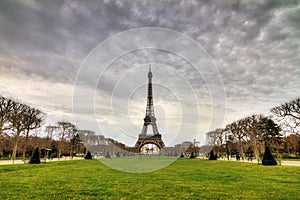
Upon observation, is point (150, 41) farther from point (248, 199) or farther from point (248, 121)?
point (248, 121)

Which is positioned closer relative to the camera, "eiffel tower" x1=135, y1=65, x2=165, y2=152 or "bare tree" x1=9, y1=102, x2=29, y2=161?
"bare tree" x1=9, y1=102, x2=29, y2=161

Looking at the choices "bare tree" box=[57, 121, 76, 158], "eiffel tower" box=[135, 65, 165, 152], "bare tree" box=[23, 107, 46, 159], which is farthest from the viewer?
"eiffel tower" box=[135, 65, 165, 152]

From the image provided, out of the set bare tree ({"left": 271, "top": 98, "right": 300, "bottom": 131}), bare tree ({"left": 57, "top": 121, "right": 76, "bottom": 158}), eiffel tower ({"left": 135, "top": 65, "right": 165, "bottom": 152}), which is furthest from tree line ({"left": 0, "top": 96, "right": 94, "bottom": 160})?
bare tree ({"left": 271, "top": 98, "right": 300, "bottom": 131})

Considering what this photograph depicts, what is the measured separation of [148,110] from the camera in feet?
247

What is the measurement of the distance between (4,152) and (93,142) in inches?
897

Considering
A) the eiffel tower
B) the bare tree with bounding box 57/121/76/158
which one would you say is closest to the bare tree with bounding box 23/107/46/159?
the bare tree with bounding box 57/121/76/158

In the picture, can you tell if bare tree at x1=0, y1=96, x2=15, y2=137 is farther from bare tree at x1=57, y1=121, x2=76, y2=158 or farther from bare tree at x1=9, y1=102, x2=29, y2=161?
bare tree at x1=57, y1=121, x2=76, y2=158

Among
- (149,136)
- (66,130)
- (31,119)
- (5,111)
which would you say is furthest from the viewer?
(149,136)

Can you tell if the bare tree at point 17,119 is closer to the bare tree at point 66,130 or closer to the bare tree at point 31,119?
the bare tree at point 31,119

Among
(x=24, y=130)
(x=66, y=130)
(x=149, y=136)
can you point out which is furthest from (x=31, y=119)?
(x=149, y=136)

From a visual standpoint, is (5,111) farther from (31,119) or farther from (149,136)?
(149,136)

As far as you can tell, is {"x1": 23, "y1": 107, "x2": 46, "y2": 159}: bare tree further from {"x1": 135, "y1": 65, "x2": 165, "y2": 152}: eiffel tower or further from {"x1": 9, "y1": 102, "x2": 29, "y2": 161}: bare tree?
{"x1": 135, "y1": 65, "x2": 165, "y2": 152}: eiffel tower

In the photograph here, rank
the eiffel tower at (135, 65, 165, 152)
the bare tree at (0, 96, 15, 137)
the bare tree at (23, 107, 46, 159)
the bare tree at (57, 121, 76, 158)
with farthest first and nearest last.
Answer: the eiffel tower at (135, 65, 165, 152) → the bare tree at (57, 121, 76, 158) → the bare tree at (23, 107, 46, 159) → the bare tree at (0, 96, 15, 137)

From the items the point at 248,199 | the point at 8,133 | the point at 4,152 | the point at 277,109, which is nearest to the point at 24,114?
the point at 8,133
